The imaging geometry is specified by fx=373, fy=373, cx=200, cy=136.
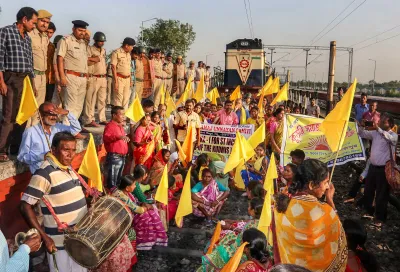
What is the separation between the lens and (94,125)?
771 centimetres

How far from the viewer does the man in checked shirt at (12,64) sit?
4609 millimetres

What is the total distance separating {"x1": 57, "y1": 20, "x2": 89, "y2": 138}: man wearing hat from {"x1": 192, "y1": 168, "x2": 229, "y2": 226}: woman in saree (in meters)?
2.56

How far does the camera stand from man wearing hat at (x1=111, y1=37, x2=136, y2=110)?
784 cm

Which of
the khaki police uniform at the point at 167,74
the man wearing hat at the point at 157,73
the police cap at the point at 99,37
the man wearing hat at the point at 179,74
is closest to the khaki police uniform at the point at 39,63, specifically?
the police cap at the point at 99,37

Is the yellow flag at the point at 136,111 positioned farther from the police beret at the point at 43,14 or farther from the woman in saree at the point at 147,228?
the police beret at the point at 43,14

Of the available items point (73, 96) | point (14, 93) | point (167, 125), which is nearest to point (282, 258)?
point (14, 93)

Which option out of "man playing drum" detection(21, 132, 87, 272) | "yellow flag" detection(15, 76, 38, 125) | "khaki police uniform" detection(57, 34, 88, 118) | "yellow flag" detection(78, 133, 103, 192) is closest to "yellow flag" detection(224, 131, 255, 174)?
"yellow flag" detection(78, 133, 103, 192)

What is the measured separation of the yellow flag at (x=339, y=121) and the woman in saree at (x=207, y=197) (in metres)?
2.55

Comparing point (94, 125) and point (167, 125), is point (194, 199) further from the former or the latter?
point (94, 125)

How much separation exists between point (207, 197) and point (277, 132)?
262 cm

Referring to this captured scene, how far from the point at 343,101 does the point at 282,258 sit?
1862 millimetres

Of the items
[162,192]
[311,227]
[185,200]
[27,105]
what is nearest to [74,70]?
[27,105]

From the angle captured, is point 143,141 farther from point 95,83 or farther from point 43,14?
point 43,14

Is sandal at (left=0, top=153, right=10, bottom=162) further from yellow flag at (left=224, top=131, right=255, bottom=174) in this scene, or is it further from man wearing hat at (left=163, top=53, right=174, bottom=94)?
man wearing hat at (left=163, top=53, right=174, bottom=94)
